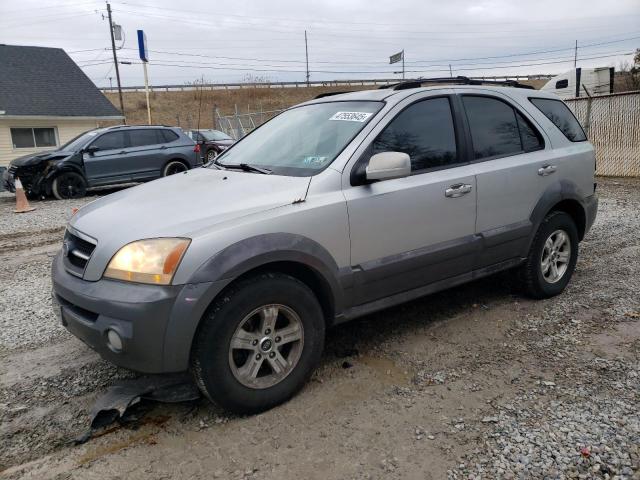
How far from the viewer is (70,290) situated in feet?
9.43

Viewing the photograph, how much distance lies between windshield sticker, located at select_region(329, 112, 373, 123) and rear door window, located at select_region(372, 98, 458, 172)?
17cm

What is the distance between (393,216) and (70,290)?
2.00 m

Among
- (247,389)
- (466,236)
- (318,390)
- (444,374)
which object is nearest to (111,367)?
(247,389)

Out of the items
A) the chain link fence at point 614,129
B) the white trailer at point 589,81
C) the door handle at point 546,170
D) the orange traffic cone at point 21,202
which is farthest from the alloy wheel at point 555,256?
the white trailer at point 589,81

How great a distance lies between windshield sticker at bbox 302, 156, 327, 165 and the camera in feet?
11.0

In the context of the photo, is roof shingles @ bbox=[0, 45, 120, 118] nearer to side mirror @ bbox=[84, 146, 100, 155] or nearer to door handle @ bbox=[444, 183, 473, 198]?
side mirror @ bbox=[84, 146, 100, 155]

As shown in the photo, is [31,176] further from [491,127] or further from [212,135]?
[491,127]

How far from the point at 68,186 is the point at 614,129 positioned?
44.3ft

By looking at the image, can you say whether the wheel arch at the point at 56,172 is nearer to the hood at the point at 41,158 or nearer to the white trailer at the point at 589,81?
the hood at the point at 41,158

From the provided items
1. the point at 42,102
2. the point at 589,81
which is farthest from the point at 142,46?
the point at 589,81

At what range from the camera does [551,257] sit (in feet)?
15.3

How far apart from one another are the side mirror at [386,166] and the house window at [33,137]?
70.5ft

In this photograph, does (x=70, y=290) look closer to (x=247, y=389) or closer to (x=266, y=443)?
(x=247, y=389)

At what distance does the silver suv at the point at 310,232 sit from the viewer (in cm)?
267
